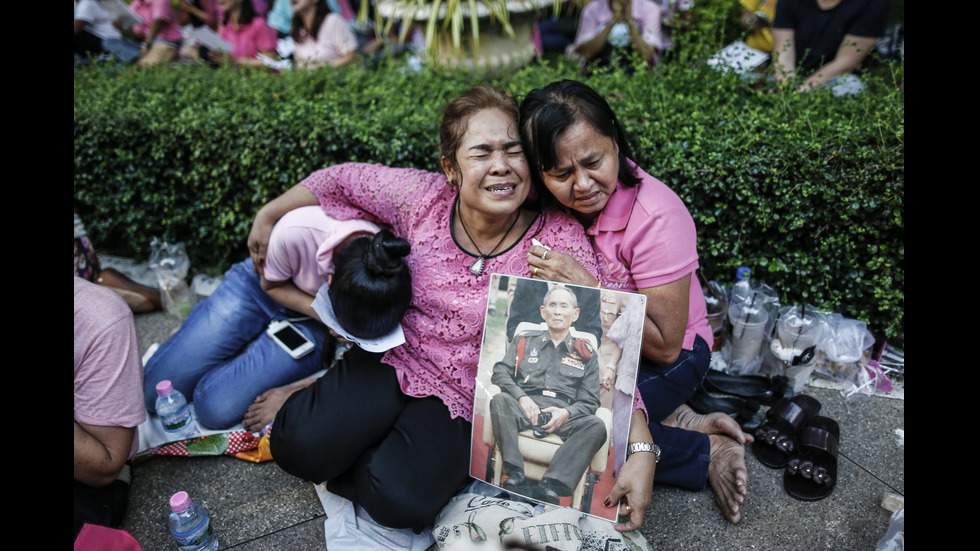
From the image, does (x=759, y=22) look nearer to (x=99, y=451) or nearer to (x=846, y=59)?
(x=846, y=59)

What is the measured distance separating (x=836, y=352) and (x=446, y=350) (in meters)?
1.98

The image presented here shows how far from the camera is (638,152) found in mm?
2658

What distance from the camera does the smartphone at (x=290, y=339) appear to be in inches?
115

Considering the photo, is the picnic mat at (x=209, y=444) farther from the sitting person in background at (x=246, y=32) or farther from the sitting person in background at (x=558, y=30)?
the sitting person in background at (x=246, y=32)

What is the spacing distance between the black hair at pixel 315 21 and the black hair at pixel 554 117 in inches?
185

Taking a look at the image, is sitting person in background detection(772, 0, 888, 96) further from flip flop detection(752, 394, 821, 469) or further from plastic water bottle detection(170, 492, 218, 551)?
plastic water bottle detection(170, 492, 218, 551)

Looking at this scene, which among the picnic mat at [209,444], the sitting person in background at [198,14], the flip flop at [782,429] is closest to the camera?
the flip flop at [782,429]

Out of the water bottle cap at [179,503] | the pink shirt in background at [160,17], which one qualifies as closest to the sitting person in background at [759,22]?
the water bottle cap at [179,503]

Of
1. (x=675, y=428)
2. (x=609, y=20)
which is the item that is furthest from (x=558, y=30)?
(x=675, y=428)

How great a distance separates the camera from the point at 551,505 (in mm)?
1969

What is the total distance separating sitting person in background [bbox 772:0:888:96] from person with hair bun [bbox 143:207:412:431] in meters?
2.75

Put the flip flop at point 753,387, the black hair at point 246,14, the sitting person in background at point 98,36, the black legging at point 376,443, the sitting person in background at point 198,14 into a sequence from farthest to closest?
the sitting person in background at point 198,14, the black hair at point 246,14, the sitting person in background at point 98,36, the flip flop at point 753,387, the black legging at point 376,443
